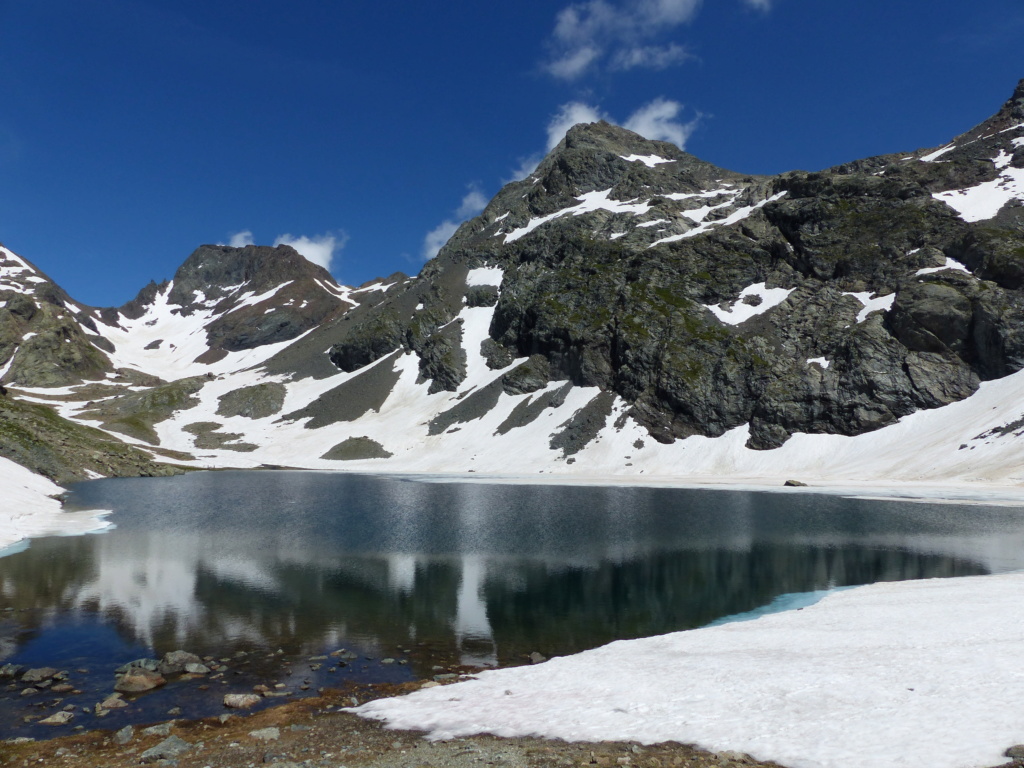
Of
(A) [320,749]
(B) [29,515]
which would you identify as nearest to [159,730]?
(A) [320,749]

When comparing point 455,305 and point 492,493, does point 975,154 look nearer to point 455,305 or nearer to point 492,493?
point 455,305

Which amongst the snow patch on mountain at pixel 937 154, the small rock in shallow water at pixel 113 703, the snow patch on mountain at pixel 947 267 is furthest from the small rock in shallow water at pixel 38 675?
the snow patch on mountain at pixel 937 154

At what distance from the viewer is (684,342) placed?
426ft

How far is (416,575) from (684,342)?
10423cm

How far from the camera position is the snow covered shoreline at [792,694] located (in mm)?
12266

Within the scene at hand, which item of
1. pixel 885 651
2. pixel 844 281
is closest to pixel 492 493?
pixel 885 651

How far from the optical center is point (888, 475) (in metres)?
92.1

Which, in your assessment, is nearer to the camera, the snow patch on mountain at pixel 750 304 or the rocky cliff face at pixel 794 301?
the rocky cliff face at pixel 794 301

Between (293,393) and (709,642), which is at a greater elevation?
(293,393)

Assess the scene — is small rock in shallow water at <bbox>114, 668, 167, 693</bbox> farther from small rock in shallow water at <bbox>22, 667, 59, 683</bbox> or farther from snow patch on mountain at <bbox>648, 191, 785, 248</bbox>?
snow patch on mountain at <bbox>648, 191, 785, 248</bbox>

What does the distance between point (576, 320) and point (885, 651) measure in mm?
131540

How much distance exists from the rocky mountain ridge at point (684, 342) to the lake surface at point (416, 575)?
5309 centimetres

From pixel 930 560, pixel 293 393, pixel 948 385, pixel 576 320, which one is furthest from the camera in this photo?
pixel 293 393

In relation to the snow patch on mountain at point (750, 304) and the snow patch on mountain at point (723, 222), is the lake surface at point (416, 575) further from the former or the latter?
the snow patch on mountain at point (723, 222)
